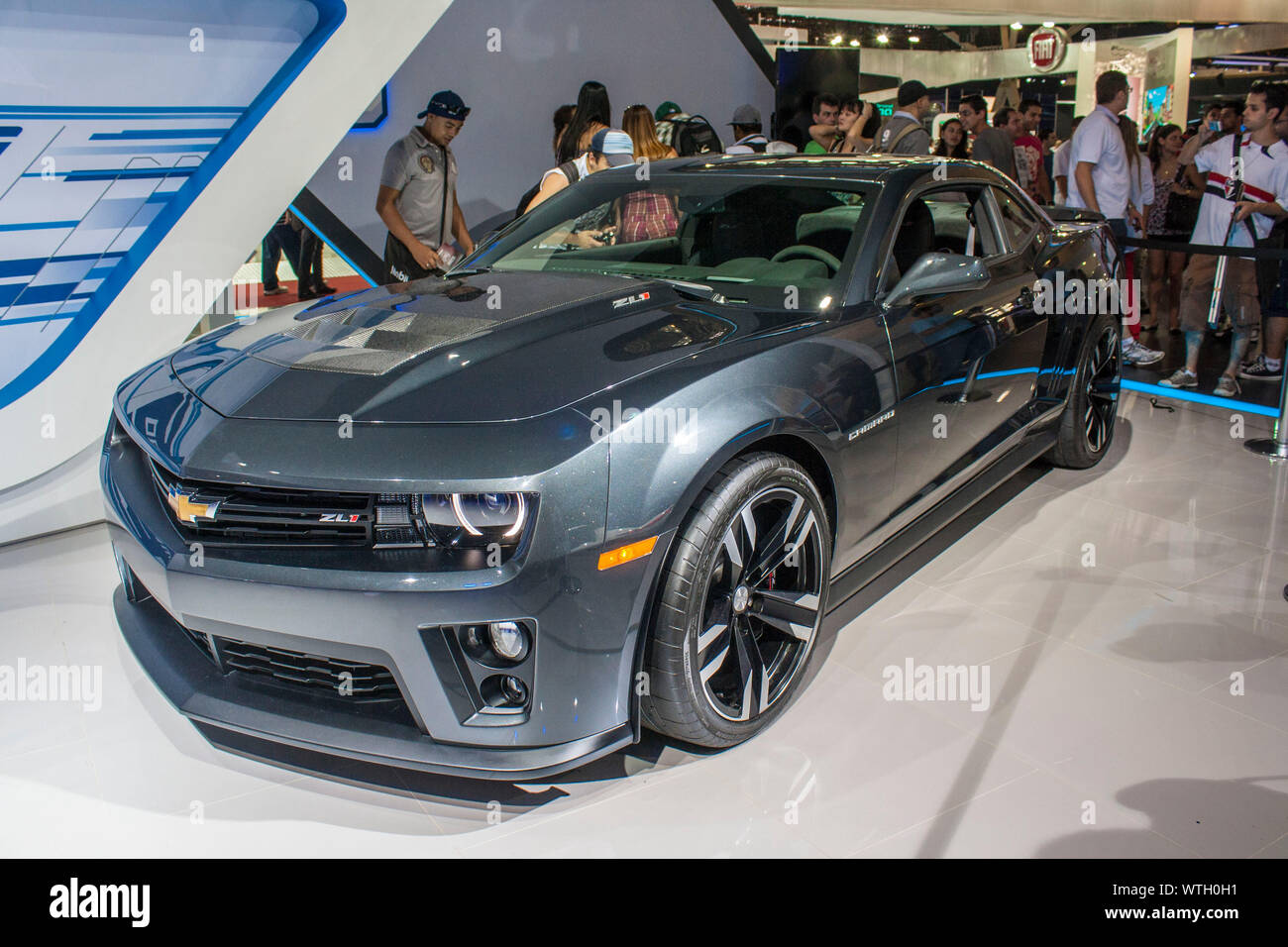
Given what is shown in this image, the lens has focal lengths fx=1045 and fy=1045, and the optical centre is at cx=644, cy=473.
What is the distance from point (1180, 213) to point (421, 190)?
20.8 feet

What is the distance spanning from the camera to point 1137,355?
6.37 m

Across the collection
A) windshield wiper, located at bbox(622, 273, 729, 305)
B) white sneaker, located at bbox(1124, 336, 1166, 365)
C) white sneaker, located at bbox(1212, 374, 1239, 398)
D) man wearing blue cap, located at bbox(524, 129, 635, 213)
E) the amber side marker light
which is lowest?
the amber side marker light

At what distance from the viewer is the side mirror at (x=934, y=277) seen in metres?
2.86

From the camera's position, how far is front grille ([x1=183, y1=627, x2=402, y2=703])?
210 centimetres

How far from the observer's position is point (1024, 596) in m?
3.33

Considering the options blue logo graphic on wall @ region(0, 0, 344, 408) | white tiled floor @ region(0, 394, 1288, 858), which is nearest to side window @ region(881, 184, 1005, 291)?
white tiled floor @ region(0, 394, 1288, 858)

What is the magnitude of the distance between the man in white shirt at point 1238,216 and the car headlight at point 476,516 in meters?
5.05

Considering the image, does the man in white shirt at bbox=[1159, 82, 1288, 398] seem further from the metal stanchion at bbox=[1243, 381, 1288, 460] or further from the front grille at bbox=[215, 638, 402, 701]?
the front grille at bbox=[215, 638, 402, 701]

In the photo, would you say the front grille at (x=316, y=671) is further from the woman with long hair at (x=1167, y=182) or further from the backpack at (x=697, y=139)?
the woman with long hair at (x=1167, y=182)

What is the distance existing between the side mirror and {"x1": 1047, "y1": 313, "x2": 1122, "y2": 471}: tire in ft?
4.88

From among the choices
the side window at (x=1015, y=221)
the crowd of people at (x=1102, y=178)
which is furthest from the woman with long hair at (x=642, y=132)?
the side window at (x=1015, y=221)

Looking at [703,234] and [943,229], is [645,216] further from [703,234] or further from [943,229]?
[943,229]

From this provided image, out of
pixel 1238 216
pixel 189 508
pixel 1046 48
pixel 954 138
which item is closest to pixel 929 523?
pixel 189 508
